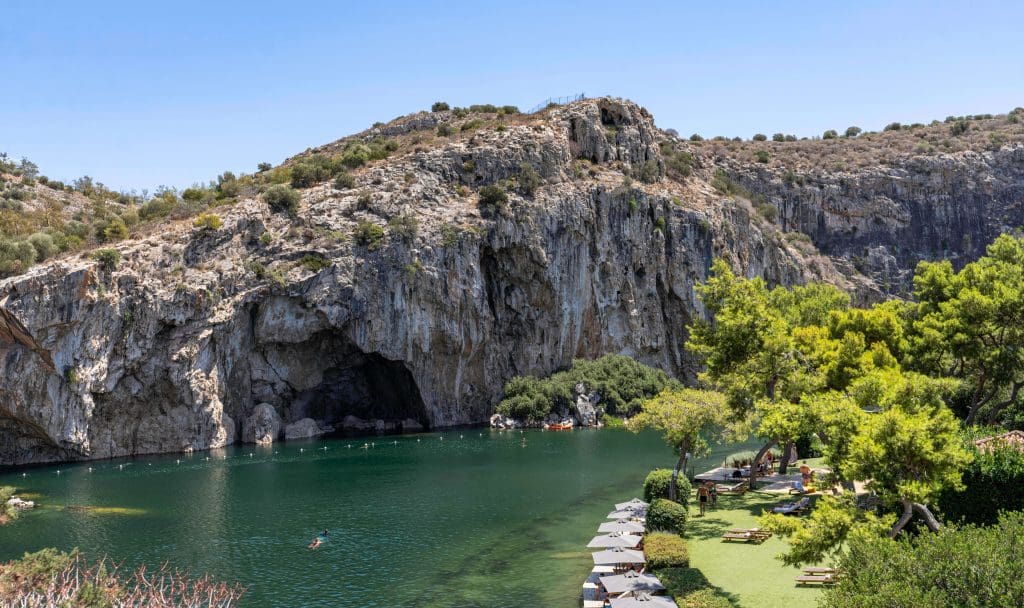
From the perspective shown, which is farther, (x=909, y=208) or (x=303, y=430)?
(x=909, y=208)

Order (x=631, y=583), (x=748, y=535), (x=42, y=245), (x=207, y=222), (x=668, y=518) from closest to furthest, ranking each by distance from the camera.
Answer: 1. (x=631, y=583)
2. (x=748, y=535)
3. (x=668, y=518)
4. (x=42, y=245)
5. (x=207, y=222)

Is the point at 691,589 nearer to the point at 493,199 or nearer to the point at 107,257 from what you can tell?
the point at 107,257

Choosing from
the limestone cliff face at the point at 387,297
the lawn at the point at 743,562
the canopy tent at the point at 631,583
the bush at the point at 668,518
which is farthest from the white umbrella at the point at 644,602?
the limestone cliff face at the point at 387,297

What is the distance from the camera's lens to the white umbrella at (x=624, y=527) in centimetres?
2519

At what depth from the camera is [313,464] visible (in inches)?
1998

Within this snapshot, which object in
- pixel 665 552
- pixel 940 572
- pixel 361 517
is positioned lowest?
pixel 361 517

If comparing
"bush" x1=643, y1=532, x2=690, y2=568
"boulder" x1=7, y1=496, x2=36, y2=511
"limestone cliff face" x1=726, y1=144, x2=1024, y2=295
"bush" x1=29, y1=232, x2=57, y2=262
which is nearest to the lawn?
"bush" x1=643, y1=532, x2=690, y2=568

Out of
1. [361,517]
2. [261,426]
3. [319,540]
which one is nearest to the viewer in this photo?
[319,540]

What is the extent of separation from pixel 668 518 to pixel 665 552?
124 inches

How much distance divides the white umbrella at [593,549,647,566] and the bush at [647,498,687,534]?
7.61 ft

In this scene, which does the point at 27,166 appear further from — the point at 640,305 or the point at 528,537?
the point at 528,537

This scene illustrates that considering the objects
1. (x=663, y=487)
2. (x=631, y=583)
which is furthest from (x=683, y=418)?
(x=631, y=583)

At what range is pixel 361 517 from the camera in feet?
109

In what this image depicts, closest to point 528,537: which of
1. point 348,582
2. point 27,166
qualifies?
point 348,582
